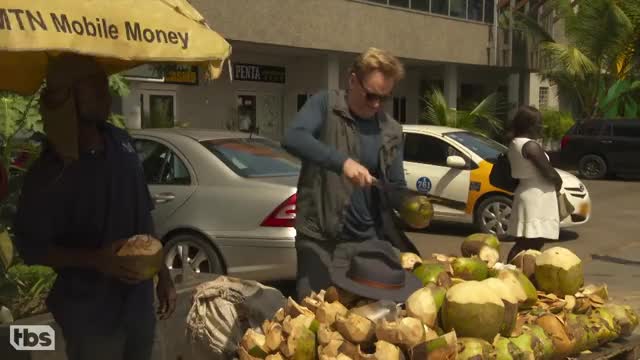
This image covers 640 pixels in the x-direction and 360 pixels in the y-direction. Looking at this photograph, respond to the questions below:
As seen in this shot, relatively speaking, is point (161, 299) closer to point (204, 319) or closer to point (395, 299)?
point (204, 319)

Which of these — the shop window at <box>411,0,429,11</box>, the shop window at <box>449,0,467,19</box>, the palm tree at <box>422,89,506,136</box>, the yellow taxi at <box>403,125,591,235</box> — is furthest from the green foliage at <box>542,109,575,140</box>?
the yellow taxi at <box>403,125,591,235</box>

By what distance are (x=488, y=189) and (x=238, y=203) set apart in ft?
17.2

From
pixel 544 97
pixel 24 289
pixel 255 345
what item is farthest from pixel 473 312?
pixel 544 97

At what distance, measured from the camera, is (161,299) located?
3.37 m

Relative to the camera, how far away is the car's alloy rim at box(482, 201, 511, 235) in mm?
11438

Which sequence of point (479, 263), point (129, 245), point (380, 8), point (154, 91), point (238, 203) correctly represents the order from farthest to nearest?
point (380, 8) < point (154, 91) < point (238, 203) < point (479, 263) < point (129, 245)

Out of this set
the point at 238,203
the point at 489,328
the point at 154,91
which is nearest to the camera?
the point at 489,328

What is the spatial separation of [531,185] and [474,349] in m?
3.86

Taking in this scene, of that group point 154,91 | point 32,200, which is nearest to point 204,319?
point 32,200

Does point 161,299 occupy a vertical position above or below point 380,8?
below

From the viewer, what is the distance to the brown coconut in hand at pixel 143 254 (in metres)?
2.77

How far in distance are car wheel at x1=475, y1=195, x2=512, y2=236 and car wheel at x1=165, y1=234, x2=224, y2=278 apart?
5309mm

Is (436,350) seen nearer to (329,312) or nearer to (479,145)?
(329,312)

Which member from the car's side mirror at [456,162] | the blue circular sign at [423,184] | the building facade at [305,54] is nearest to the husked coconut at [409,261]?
the car's side mirror at [456,162]
